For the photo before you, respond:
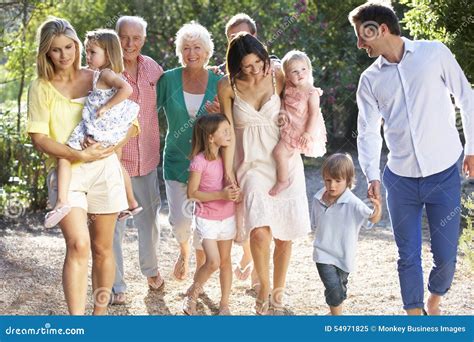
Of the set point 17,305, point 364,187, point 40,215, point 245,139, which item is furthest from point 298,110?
point 364,187

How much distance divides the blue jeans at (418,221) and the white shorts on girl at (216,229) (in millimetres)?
962

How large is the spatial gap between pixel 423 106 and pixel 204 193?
53.4 inches

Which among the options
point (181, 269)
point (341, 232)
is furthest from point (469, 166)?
Result: point (181, 269)

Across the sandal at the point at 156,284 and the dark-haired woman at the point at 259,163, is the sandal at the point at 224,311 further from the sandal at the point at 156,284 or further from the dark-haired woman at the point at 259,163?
the sandal at the point at 156,284

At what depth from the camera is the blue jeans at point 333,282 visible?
16.6 ft

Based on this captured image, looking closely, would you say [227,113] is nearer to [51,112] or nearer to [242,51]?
[242,51]

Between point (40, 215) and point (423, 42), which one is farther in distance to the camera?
point (40, 215)

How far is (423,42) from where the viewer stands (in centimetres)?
486

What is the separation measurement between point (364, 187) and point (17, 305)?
597cm

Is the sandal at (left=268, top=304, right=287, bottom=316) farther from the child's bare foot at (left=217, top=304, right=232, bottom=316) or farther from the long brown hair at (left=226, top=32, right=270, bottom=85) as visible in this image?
the long brown hair at (left=226, top=32, right=270, bottom=85)

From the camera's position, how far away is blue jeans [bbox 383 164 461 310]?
4.84 metres

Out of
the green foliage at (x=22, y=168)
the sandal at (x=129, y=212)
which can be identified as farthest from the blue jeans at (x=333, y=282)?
the green foliage at (x=22, y=168)

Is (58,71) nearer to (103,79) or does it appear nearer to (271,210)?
(103,79)

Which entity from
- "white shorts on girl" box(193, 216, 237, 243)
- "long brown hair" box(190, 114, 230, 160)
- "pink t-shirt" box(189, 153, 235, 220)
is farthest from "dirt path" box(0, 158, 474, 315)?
"long brown hair" box(190, 114, 230, 160)
